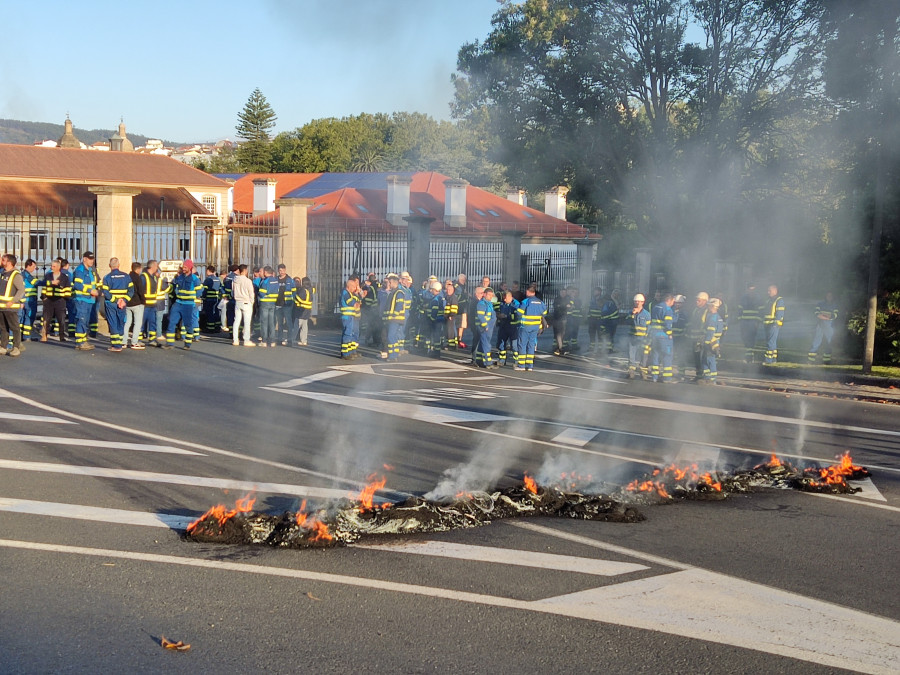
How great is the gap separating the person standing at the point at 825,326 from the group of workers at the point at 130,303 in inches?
429

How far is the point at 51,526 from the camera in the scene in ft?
24.2

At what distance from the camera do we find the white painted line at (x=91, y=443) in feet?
33.8

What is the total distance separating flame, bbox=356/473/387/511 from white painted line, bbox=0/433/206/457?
2.05 m

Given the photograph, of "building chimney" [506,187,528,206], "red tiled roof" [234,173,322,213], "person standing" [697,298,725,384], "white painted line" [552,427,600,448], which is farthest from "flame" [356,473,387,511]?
"red tiled roof" [234,173,322,213]

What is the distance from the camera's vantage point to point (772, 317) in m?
20.1

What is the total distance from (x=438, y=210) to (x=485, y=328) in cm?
2333

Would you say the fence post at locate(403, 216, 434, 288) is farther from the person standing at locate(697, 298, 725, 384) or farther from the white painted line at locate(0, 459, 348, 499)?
the white painted line at locate(0, 459, 348, 499)

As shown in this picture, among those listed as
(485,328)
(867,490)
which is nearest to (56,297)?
(485,328)

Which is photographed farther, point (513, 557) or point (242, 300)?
point (242, 300)

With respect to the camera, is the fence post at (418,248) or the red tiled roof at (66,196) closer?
the fence post at (418,248)

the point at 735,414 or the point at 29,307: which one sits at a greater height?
the point at 29,307

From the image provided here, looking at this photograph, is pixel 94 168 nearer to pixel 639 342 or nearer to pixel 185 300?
pixel 185 300

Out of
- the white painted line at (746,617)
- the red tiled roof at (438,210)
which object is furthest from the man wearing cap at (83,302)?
the red tiled roof at (438,210)

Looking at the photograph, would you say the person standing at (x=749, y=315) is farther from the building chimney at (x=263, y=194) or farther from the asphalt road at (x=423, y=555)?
the building chimney at (x=263, y=194)
